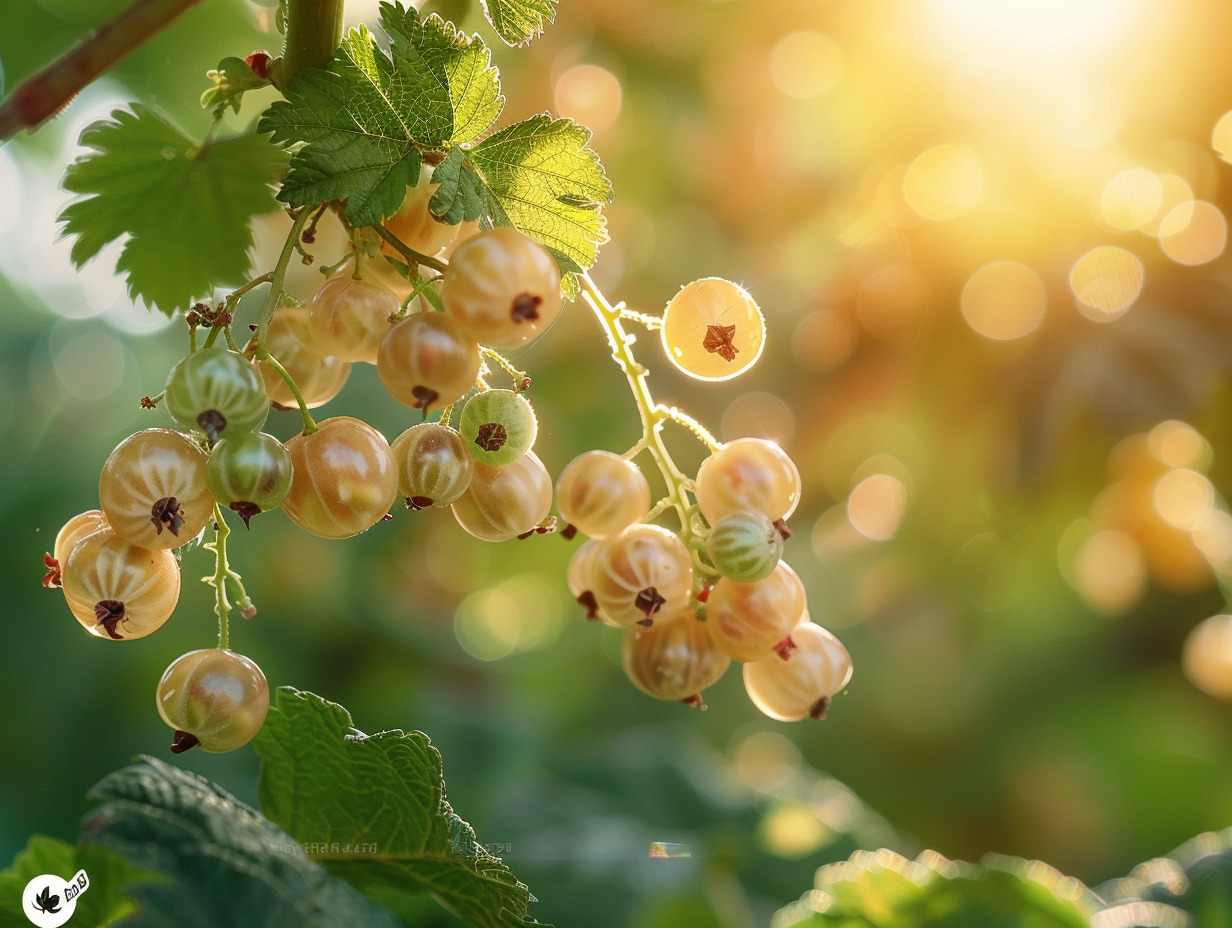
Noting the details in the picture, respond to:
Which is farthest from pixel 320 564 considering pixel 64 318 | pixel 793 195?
pixel 793 195

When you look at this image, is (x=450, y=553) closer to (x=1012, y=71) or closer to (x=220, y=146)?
(x=1012, y=71)

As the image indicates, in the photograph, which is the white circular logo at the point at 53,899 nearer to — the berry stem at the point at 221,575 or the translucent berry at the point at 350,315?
the berry stem at the point at 221,575

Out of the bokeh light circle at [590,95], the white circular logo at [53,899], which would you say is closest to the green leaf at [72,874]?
the white circular logo at [53,899]

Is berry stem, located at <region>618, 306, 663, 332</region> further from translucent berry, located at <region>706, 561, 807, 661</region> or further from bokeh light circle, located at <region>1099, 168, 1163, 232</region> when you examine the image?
bokeh light circle, located at <region>1099, 168, 1163, 232</region>

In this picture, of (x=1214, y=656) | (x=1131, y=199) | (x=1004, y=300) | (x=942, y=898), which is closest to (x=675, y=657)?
(x=942, y=898)

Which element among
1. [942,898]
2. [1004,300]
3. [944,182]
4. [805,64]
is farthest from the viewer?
[805,64]

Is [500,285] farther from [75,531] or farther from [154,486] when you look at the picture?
[75,531]
